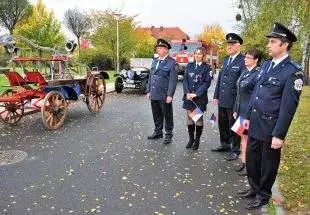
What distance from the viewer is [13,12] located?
151ft

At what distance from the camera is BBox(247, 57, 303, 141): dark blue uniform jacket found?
4793 mm

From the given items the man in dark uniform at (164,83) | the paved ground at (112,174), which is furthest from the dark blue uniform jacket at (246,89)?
the man in dark uniform at (164,83)

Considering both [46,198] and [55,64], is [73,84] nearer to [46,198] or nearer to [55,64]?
[55,64]

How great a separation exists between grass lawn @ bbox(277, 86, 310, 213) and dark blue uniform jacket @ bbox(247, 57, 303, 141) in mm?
1017

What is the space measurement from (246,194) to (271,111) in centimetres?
127

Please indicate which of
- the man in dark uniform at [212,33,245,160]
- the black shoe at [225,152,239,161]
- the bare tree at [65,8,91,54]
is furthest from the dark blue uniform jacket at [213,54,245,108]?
the bare tree at [65,8,91,54]

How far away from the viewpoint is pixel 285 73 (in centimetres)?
Answer: 484

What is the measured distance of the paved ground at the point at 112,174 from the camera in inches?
211

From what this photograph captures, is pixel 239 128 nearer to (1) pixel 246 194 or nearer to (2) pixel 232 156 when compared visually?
(1) pixel 246 194

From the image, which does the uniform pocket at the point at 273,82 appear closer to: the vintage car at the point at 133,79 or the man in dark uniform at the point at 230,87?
the man in dark uniform at the point at 230,87

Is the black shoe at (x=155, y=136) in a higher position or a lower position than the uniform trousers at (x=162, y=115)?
lower

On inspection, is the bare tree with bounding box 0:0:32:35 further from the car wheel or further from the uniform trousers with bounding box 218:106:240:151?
the uniform trousers with bounding box 218:106:240:151

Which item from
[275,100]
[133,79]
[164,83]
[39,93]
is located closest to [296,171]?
[275,100]

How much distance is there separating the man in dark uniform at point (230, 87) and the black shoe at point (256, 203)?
7.22ft
